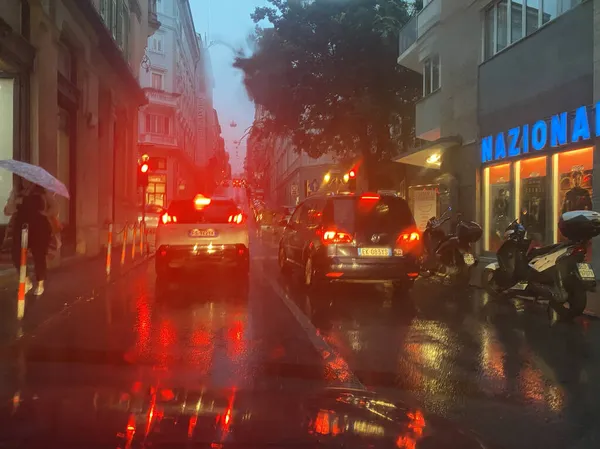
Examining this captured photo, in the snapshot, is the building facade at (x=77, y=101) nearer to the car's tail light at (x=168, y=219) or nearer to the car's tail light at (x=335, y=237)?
the car's tail light at (x=168, y=219)

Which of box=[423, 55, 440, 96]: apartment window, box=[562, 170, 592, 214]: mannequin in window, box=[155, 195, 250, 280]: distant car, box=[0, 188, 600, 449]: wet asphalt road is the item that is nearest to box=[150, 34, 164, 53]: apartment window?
box=[423, 55, 440, 96]: apartment window

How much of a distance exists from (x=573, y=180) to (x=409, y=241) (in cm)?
509

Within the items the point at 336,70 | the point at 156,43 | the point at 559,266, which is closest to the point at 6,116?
the point at 559,266

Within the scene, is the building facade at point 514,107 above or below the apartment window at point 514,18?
below

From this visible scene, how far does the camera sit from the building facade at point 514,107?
39.4 ft

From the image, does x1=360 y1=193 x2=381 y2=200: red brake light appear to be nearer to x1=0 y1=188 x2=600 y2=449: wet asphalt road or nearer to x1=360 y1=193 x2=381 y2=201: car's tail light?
x1=360 y1=193 x2=381 y2=201: car's tail light

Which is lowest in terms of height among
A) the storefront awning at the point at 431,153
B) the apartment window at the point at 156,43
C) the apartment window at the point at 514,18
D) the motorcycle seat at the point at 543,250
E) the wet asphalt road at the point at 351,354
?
the wet asphalt road at the point at 351,354

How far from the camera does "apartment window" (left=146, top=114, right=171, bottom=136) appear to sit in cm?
4369

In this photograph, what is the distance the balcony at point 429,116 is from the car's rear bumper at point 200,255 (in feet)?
32.9

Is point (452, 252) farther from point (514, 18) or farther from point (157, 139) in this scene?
point (157, 139)

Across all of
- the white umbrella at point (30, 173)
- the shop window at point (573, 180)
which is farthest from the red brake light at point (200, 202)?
the shop window at point (573, 180)

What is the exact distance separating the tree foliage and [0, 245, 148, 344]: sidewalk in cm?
1189

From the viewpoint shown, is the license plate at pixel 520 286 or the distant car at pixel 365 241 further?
the distant car at pixel 365 241

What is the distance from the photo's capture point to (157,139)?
4378 cm
